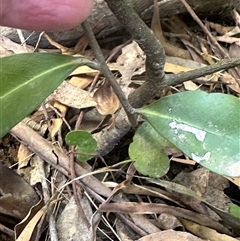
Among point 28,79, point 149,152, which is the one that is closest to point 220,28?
point 149,152

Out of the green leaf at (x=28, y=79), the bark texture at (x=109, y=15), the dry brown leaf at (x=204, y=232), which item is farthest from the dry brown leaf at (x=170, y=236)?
the bark texture at (x=109, y=15)

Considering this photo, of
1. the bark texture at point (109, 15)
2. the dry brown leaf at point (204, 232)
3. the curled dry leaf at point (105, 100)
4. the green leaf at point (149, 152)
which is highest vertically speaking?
the bark texture at point (109, 15)

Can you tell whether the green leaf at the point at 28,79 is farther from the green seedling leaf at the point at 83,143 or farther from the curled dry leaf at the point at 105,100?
the curled dry leaf at the point at 105,100

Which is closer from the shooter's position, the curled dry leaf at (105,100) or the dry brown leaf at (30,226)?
the dry brown leaf at (30,226)

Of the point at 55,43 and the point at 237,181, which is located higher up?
the point at 55,43

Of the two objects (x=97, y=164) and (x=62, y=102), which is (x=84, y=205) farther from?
(x=62, y=102)

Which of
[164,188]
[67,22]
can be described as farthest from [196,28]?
[67,22]

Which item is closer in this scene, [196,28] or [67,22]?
[67,22]

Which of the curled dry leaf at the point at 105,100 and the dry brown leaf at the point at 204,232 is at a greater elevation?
the curled dry leaf at the point at 105,100
